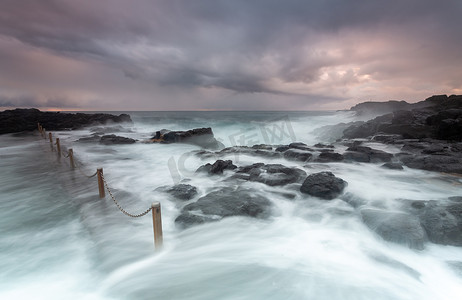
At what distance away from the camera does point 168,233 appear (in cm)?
500

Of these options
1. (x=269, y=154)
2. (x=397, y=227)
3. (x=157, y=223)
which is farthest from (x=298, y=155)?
(x=157, y=223)

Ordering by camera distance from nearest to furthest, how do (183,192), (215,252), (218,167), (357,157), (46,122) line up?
(215,252), (183,192), (218,167), (357,157), (46,122)

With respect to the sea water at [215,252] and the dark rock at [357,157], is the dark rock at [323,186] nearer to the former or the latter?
the sea water at [215,252]

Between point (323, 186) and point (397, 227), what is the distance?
2299 mm

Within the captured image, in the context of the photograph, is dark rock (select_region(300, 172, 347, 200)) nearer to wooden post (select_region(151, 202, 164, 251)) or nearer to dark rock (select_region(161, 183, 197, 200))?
dark rock (select_region(161, 183, 197, 200))

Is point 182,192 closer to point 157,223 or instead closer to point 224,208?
point 224,208

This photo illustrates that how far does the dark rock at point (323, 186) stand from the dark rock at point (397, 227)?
1.21 m

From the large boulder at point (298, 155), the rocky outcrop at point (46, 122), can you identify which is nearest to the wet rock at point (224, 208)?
the large boulder at point (298, 155)

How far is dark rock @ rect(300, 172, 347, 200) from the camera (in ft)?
21.6

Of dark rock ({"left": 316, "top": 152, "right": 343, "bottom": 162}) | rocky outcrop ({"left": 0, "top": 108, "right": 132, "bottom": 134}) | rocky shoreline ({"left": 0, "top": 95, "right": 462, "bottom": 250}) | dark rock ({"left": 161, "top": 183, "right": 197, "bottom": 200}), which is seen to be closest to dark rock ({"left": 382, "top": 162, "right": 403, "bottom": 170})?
rocky shoreline ({"left": 0, "top": 95, "right": 462, "bottom": 250})

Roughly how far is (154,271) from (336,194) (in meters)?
5.49

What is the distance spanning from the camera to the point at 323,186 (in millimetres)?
6707

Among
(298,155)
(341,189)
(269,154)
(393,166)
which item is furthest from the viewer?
(269,154)

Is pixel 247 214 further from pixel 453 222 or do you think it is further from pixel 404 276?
pixel 453 222
